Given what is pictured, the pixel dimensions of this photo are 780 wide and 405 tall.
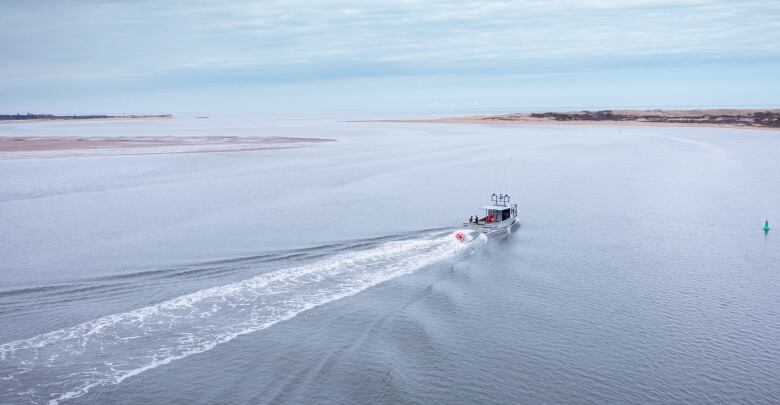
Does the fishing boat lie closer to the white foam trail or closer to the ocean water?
the ocean water

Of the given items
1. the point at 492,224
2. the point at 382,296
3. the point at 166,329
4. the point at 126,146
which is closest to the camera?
the point at 166,329

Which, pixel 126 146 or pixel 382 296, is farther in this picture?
pixel 126 146

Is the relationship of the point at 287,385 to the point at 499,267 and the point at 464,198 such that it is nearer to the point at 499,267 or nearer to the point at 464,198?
the point at 499,267

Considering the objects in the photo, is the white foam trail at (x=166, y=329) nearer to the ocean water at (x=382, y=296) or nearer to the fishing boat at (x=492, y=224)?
the ocean water at (x=382, y=296)

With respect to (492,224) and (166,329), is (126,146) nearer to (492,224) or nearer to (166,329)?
(492,224)

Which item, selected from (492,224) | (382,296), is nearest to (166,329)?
(382,296)

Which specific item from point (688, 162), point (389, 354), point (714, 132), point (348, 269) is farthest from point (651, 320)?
point (714, 132)
